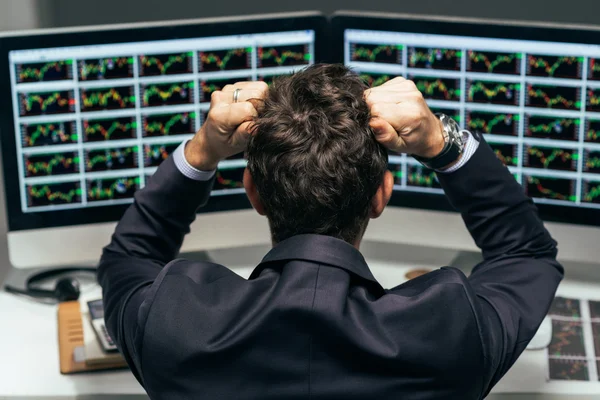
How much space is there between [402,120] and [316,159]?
5.8 inches

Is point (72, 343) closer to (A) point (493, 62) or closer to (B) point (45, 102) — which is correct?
(B) point (45, 102)

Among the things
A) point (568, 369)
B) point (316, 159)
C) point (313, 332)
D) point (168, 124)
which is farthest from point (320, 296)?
point (168, 124)

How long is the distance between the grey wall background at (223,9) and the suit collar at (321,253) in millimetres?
1084

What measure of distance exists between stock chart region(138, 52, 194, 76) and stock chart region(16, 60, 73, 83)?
0.42ft

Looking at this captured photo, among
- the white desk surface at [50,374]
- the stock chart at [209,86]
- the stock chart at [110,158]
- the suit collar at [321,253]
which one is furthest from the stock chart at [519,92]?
the suit collar at [321,253]

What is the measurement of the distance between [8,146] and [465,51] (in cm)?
83

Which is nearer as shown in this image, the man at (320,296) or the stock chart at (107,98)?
the man at (320,296)

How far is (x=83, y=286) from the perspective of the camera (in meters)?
1.79

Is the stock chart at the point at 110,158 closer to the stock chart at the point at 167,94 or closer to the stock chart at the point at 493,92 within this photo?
the stock chart at the point at 167,94

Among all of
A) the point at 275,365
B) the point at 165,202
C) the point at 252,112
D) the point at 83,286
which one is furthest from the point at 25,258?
the point at 275,365

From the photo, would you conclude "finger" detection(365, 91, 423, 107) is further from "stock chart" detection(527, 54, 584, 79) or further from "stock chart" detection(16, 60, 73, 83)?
"stock chart" detection(16, 60, 73, 83)

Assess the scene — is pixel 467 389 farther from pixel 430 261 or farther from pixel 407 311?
pixel 430 261

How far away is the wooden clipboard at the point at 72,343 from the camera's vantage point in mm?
1478

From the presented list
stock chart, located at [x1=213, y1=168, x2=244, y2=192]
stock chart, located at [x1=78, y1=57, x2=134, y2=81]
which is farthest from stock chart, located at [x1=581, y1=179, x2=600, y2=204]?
stock chart, located at [x1=78, y1=57, x2=134, y2=81]
